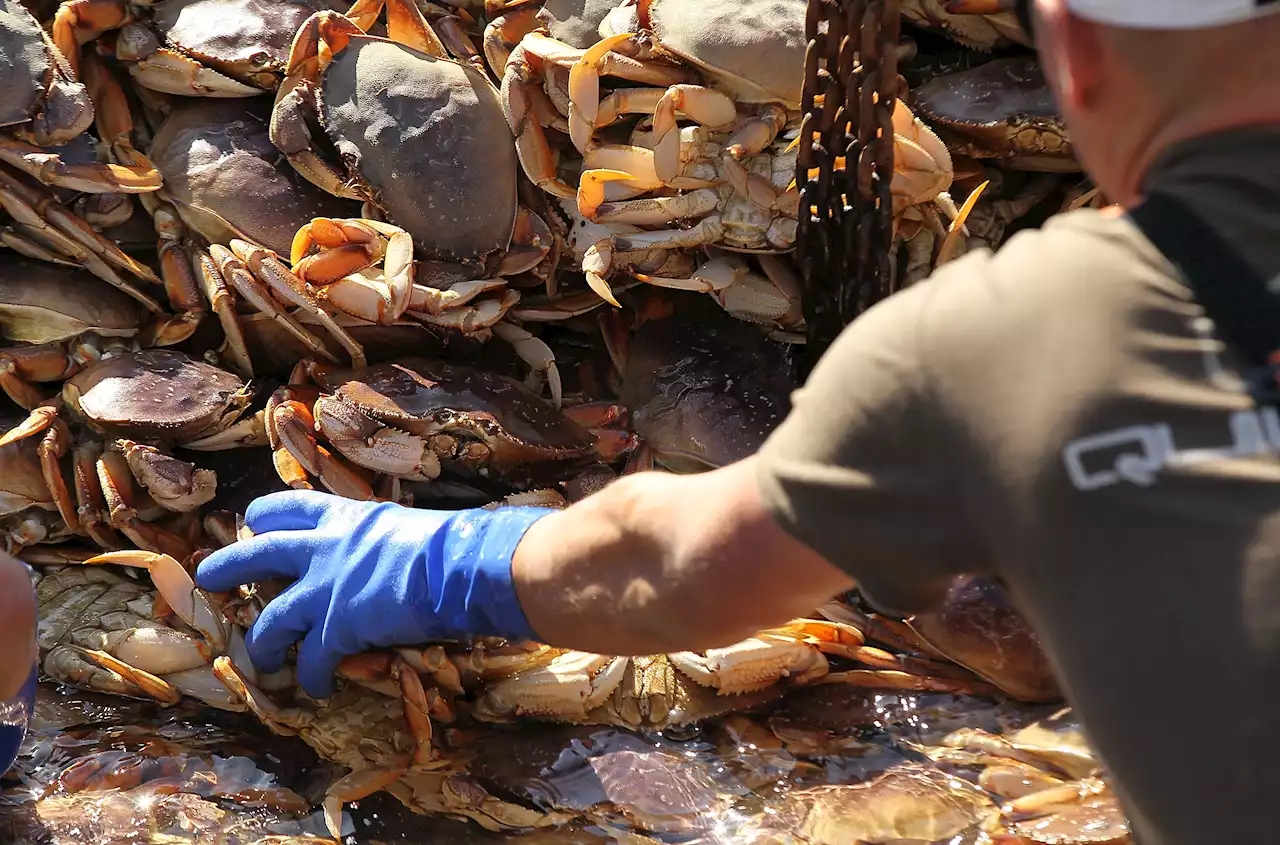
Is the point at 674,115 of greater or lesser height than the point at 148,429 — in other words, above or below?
above

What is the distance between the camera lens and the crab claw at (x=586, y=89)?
3449mm

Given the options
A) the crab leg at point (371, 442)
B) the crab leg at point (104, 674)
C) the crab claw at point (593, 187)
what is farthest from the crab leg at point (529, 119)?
the crab leg at point (104, 674)

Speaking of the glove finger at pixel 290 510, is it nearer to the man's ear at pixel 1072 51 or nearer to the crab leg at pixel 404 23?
the crab leg at pixel 404 23

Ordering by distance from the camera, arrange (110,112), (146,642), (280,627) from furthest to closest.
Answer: (110,112) < (146,642) < (280,627)

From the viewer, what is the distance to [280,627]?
282 cm

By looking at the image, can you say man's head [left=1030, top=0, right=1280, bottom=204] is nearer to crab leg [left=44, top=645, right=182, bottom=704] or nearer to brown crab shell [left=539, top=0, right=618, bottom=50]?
brown crab shell [left=539, top=0, right=618, bottom=50]

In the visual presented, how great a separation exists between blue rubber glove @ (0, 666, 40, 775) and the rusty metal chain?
2.23 metres

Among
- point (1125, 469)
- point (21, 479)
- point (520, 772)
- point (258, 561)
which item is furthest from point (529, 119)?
point (1125, 469)

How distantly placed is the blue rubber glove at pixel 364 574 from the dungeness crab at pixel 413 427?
1.03ft

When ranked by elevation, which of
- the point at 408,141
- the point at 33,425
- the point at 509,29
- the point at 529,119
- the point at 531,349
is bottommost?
the point at 33,425

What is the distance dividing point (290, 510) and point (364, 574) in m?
0.40

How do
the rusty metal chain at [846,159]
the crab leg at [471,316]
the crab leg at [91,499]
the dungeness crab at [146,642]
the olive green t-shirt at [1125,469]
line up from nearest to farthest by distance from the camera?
1. the olive green t-shirt at [1125,469]
2. the rusty metal chain at [846,159]
3. the dungeness crab at [146,642]
4. the crab leg at [91,499]
5. the crab leg at [471,316]

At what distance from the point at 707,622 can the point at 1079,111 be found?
92cm

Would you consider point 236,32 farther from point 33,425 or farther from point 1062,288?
point 1062,288
